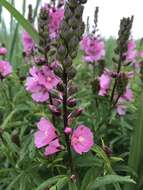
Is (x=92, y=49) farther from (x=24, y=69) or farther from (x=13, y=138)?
(x=13, y=138)

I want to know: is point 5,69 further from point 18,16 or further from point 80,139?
point 80,139

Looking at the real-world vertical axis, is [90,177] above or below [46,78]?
below

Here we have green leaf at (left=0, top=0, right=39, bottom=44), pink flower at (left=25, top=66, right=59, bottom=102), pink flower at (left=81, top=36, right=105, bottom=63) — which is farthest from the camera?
pink flower at (left=81, top=36, right=105, bottom=63)

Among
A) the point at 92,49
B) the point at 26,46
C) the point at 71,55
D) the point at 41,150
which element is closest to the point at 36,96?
the point at 41,150

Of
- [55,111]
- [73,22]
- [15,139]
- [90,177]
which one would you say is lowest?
[90,177]

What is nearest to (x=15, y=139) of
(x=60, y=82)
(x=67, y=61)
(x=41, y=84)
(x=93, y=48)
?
(x=41, y=84)

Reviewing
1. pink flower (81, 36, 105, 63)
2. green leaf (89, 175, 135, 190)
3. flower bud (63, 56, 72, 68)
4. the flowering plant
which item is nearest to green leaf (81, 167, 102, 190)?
the flowering plant

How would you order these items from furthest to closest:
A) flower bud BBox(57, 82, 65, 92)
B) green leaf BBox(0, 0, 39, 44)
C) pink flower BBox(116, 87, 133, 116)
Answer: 1. pink flower BBox(116, 87, 133, 116)
2. green leaf BBox(0, 0, 39, 44)
3. flower bud BBox(57, 82, 65, 92)

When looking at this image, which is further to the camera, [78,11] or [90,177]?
[90,177]

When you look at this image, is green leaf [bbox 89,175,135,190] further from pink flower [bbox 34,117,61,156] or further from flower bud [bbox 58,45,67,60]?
flower bud [bbox 58,45,67,60]
